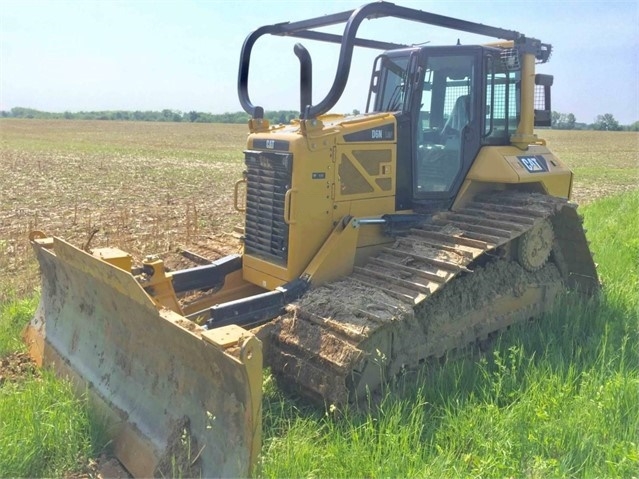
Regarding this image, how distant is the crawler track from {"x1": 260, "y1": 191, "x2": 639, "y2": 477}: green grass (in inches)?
10.1

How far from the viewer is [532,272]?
599cm

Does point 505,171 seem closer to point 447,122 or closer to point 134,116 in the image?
point 447,122

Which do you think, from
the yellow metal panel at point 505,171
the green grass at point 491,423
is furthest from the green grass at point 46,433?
the yellow metal panel at point 505,171

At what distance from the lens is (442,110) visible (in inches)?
233

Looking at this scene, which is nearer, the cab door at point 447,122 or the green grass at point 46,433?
the green grass at point 46,433

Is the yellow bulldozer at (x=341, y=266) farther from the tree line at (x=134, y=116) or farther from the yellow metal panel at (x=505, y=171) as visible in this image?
the tree line at (x=134, y=116)

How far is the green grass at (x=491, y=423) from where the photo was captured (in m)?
3.59

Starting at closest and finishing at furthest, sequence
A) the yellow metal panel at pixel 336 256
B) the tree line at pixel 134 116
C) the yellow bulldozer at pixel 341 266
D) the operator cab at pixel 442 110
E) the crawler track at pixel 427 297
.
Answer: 1. the yellow bulldozer at pixel 341 266
2. the crawler track at pixel 427 297
3. the yellow metal panel at pixel 336 256
4. the operator cab at pixel 442 110
5. the tree line at pixel 134 116

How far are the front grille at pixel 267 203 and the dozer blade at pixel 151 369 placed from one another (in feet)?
4.72

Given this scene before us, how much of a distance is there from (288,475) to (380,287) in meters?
1.77

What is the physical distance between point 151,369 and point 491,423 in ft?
7.96

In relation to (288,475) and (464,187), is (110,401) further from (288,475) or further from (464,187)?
(464,187)

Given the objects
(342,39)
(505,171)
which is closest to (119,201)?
(505,171)

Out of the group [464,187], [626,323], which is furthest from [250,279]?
[626,323]
